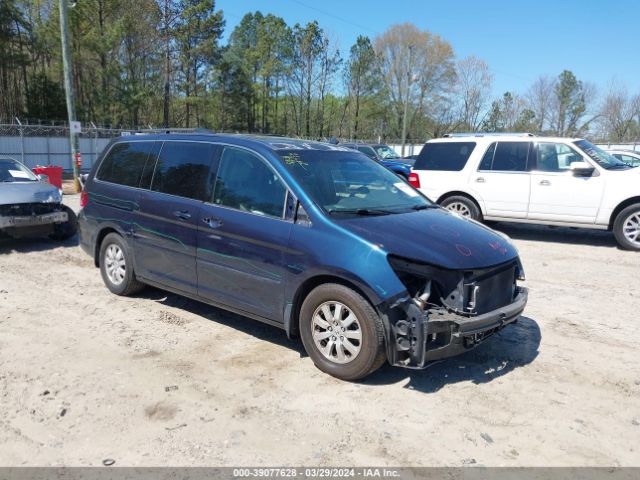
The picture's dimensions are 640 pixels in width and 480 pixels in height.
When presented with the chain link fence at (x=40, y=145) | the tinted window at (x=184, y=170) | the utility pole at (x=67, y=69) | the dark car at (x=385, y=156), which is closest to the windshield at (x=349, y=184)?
the tinted window at (x=184, y=170)

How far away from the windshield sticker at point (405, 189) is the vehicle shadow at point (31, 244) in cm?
649

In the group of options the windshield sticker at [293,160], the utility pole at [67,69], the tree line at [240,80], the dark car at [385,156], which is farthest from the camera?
the tree line at [240,80]

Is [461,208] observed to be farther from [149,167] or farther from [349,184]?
[149,167]

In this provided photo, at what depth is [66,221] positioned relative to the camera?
930 centimetres

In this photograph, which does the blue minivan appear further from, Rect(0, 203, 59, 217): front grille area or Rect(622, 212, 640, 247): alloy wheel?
Rect(622, 212, 640, 247): alloy wheel

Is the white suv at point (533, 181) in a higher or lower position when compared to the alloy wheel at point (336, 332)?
higher

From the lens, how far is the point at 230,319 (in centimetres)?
559

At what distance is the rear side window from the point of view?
419 inches

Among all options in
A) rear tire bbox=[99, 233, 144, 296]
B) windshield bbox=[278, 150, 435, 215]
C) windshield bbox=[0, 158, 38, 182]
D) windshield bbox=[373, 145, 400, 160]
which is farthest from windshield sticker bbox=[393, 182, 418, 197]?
windshield bbox=[373, 145, 400, 160]

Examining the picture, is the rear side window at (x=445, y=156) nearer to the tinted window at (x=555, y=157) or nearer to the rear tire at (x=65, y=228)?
the tinted window at (x=555, y=157)

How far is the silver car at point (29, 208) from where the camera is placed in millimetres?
8461

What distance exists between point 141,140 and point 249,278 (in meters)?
2.55

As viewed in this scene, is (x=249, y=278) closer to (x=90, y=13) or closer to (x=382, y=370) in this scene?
(x=382, y=370)

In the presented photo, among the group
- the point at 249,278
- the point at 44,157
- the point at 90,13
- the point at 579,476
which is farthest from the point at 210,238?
the point at 90,13
